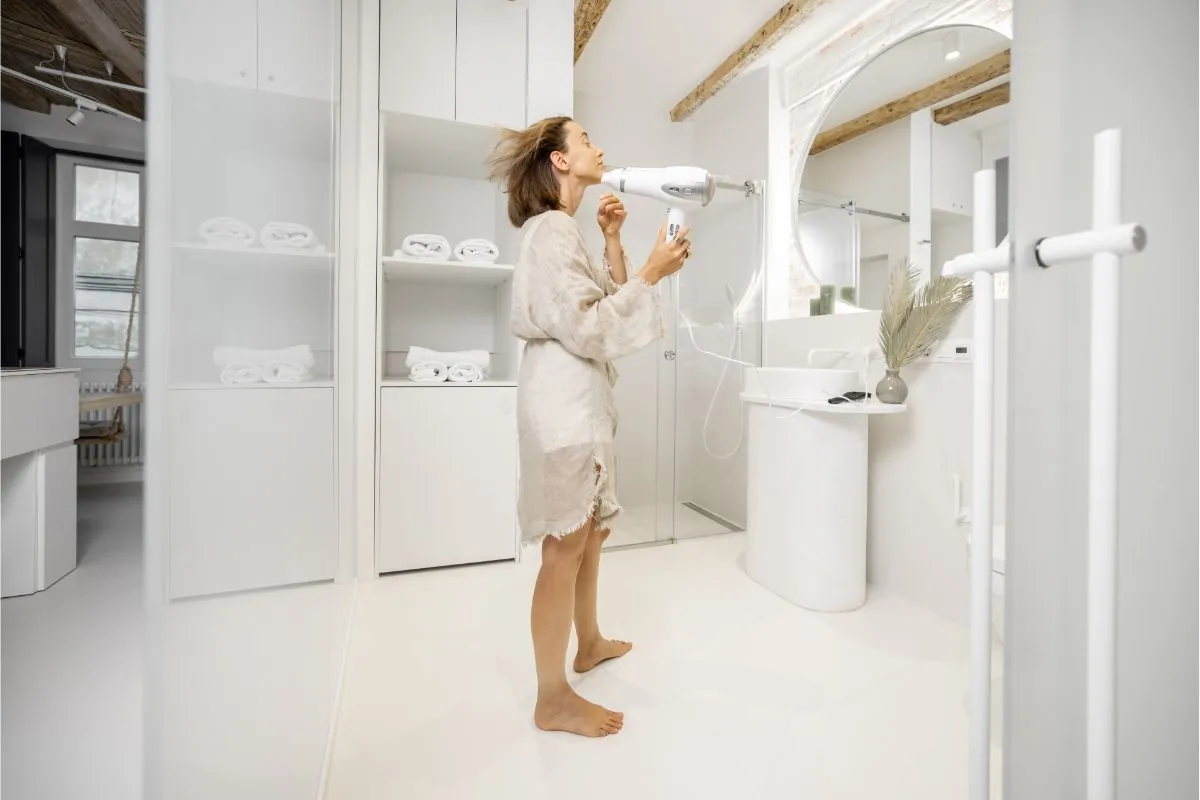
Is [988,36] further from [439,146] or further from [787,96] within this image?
[439,146]

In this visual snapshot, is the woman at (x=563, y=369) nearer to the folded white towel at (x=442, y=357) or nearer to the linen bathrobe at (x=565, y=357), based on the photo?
the linen bathrobe at (x=565, y=357)

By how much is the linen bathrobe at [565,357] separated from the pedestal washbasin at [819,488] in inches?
34.9

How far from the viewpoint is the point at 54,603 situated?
37.4 inches

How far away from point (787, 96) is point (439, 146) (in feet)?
5.51

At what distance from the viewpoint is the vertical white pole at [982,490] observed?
1.91ft

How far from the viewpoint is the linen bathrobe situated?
3.96 feet

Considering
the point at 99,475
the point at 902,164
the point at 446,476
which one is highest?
the point at 902,164

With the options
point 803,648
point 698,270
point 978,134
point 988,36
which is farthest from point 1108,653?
point 698,270

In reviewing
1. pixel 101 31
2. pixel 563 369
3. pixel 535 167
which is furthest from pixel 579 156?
pixel 101 31

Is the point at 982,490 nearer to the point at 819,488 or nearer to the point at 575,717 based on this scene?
the point at 575,717

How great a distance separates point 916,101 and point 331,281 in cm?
216

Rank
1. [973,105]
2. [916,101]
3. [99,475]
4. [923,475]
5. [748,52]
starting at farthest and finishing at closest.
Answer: [748,52] → [916,101] → [923,475] → [973,105] → [99,475]

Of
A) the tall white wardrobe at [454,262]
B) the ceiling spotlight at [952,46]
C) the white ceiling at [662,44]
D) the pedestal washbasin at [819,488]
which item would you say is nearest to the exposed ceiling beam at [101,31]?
the tall white wardrobe at [454,262]

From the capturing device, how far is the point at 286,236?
0.76m
